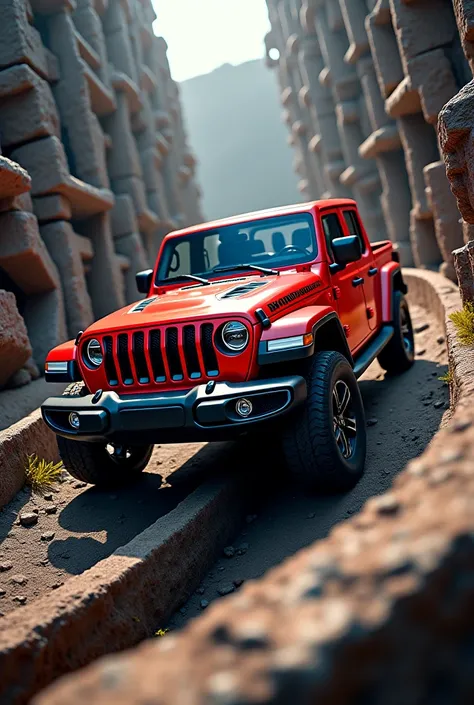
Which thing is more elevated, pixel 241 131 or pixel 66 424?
pixel 241 131

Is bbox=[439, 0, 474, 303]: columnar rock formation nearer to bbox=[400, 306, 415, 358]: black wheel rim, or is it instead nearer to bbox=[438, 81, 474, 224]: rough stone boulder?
bbox=[438, 81, 474, 224]: rough stone boulder

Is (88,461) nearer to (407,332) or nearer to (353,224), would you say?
(353,224)

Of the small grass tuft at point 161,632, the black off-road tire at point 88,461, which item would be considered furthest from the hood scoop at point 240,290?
the small grass tuft at point 161,632

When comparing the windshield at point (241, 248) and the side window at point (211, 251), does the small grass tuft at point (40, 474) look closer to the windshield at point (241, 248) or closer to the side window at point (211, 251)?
the windshield at point (241, 248)

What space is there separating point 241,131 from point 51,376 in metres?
44.2

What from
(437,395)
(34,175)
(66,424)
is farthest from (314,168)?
(66,424)

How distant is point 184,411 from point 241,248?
74.6 inches

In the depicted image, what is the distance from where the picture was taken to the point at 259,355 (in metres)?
3.80

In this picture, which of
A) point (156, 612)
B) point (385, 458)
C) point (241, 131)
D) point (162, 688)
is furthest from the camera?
point (241, 131)

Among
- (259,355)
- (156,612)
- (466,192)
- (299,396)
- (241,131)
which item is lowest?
(156,612)

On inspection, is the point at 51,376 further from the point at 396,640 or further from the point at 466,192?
the point at 396,640

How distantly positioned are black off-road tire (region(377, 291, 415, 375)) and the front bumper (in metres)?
2.89

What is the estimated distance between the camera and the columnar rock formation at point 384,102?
790cm

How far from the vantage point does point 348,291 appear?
5254mm
